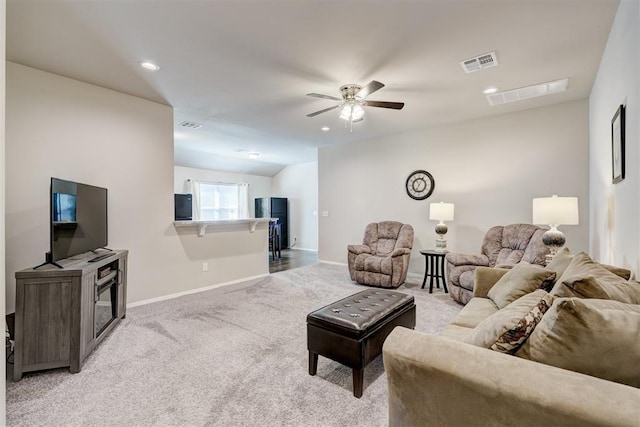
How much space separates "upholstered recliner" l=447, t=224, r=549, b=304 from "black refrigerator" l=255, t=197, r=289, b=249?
218 inches

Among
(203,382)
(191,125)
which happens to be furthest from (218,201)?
(203,382)

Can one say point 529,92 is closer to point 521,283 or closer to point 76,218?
point 521,283

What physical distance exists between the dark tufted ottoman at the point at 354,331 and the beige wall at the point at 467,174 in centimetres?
298

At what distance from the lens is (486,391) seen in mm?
938

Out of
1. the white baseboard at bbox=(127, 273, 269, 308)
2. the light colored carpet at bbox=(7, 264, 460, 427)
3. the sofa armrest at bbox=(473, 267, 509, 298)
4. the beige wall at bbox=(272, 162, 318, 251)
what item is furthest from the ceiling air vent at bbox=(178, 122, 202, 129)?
the sofa armrest at bbox=(473, 267, 509, 298)

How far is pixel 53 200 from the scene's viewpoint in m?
2.20

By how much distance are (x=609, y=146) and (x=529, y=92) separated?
1267mm

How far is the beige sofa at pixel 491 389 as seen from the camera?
2.61 ft

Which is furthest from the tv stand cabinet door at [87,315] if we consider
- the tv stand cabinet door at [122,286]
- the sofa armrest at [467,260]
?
the sofa armrest at [467,260]

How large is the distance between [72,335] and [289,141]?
185 inches

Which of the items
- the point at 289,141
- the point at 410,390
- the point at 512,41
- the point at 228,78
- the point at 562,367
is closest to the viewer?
the point at 562,367

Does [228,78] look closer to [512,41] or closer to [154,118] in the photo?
[154,118]

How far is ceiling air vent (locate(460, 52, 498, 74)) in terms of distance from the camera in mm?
2686

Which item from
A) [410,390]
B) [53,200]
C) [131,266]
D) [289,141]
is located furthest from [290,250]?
[410,390]
